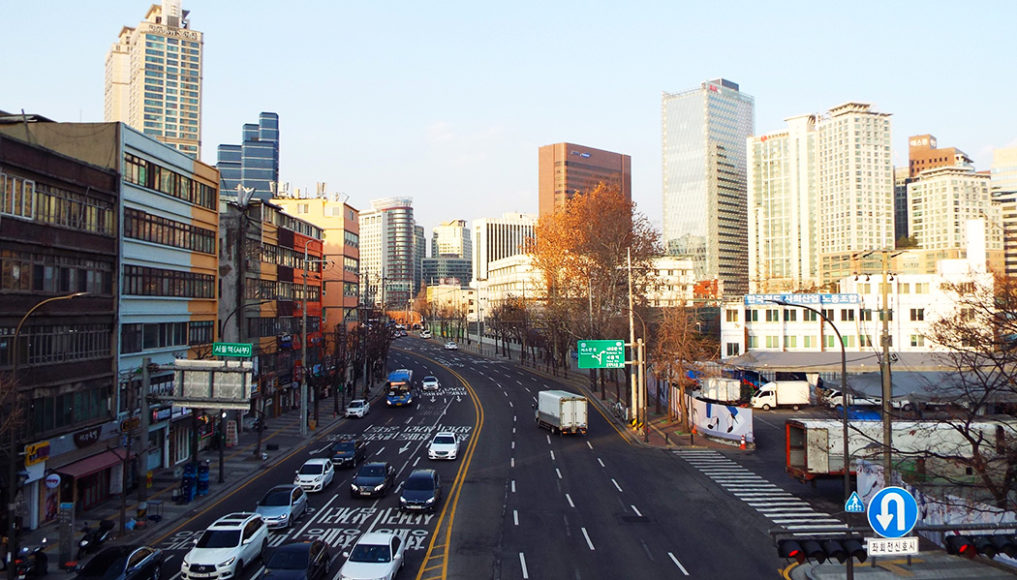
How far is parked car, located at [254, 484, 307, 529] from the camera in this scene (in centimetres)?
2773

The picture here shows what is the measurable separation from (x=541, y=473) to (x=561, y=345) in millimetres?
59699

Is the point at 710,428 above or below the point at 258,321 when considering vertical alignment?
below

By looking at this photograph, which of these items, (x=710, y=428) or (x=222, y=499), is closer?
(x=222, y=499)

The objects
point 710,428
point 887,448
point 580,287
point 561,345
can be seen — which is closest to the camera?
point 887,448

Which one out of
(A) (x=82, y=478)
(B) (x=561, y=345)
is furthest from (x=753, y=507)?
(B) (x=561, y=345)

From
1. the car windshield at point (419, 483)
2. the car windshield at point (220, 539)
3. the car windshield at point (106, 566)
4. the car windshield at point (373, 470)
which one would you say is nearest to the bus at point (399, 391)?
the car windshield at point (373, 470)

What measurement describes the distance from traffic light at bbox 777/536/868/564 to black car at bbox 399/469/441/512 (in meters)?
20.1

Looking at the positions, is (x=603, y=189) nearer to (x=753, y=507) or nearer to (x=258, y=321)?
(x=258, y=321)

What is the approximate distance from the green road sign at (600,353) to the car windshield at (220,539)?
105ft

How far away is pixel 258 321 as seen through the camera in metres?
57.9

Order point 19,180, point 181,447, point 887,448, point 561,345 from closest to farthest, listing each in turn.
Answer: point 887,448 → point 19,180 → point 181,447 → point 561,345

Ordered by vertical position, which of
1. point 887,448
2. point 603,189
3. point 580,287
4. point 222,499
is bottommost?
point 222,499

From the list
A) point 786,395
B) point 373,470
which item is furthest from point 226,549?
point 786,395

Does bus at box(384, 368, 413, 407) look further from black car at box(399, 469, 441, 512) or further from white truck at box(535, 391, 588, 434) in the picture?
black car at box(399, 469, 441, 512)
